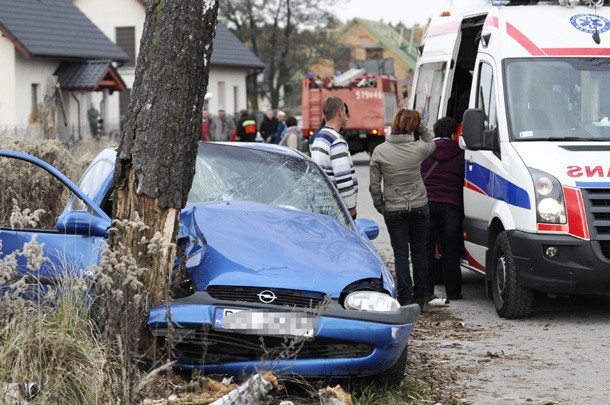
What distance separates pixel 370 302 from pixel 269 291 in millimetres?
554

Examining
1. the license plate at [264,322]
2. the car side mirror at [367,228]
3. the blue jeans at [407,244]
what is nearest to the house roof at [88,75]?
the blue jeans at [407,244]

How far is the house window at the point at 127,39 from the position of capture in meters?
59.2

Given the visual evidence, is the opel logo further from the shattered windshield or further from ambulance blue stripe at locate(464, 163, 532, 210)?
ambulance blue stripe at locate(464, 163, 532, 210)

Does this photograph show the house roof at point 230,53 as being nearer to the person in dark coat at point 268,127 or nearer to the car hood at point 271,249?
the person in dark coat at point 268,127

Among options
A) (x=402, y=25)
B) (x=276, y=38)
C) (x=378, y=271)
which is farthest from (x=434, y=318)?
(x=402, y=25)

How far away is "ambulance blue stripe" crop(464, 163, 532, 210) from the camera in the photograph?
9.84m

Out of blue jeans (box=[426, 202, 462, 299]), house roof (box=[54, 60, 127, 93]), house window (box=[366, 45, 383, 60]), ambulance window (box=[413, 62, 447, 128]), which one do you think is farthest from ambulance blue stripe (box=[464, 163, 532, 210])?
house window (box=[366, 45, 383, 60])

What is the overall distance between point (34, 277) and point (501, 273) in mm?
4837

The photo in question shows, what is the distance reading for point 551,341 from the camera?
9.11m

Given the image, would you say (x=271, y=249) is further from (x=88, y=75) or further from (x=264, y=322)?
(x=88, y=75)

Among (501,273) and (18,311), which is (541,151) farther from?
(18,311)

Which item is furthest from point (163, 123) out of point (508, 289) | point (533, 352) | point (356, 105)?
point (356, 105)

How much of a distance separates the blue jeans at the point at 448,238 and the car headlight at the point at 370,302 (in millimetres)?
4675

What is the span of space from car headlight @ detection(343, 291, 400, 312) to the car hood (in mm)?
82
